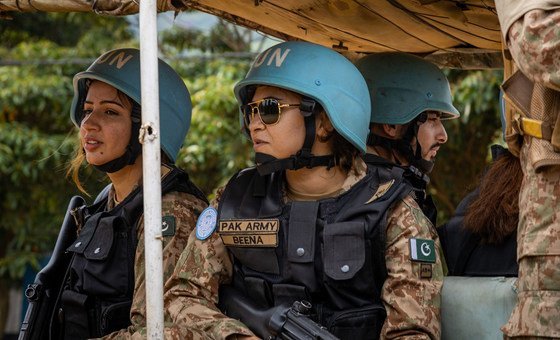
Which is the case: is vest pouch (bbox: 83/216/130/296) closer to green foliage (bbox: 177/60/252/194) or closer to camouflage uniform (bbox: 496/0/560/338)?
camouflage uniform (bbox: 496/0/560/338)

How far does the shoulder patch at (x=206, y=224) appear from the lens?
167 inches

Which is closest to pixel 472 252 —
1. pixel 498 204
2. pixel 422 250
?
pixel 498 204

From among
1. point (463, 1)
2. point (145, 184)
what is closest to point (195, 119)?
point (463, 1)

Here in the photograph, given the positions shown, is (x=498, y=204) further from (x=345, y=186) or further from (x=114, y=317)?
(x=114, y=317)

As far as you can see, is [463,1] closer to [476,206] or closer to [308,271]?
[476,206]

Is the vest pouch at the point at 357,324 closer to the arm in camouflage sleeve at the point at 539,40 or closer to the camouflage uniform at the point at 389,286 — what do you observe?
the camouflage uniform at the point at 389,286

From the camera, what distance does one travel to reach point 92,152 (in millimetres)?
4867

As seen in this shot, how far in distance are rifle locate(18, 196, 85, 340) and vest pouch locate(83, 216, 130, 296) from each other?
1.02 feet

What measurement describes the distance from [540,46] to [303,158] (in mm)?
1229

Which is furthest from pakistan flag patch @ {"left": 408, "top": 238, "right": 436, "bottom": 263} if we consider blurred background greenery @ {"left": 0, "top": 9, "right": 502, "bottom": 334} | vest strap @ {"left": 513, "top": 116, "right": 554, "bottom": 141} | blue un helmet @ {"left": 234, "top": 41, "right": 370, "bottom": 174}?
blurred background greenery @ {"left": 0, "top": 9, "right": 502, "bottom": 334}

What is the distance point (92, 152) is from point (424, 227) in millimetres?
1599

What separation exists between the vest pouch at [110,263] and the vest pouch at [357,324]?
1082mm

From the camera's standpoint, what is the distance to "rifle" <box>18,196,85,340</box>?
192 inches

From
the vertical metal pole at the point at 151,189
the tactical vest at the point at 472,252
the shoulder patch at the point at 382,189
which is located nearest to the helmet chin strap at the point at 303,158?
the shoulder patch at the point at 382,189
